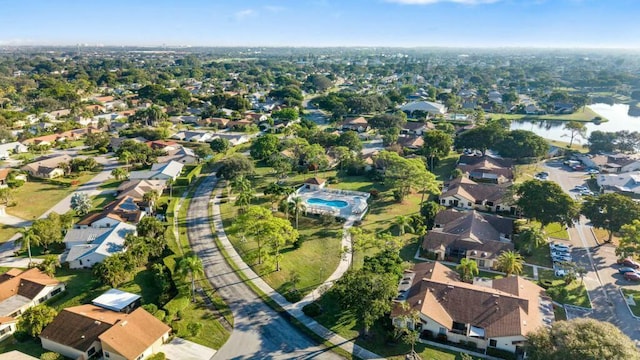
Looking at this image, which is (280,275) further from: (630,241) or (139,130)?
(139,130)

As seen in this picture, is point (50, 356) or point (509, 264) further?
point (509, 264)

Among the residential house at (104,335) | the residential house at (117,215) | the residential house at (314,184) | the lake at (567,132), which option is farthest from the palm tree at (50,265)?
the lake at (567,132)

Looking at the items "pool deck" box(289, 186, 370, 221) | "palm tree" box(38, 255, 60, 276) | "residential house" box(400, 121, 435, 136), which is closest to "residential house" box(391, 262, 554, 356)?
"pool deck" box(289, 186, 370, 221)

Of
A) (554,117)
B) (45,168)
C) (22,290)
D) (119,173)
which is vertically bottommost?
(554,117)

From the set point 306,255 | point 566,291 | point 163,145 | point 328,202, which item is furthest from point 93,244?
point 566,291

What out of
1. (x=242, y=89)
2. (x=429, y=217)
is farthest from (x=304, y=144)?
(x=242, y=89)

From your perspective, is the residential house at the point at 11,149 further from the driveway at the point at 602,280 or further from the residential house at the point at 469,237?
the driveway at the point at 602,280

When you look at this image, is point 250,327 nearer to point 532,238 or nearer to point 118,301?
point 118,301
